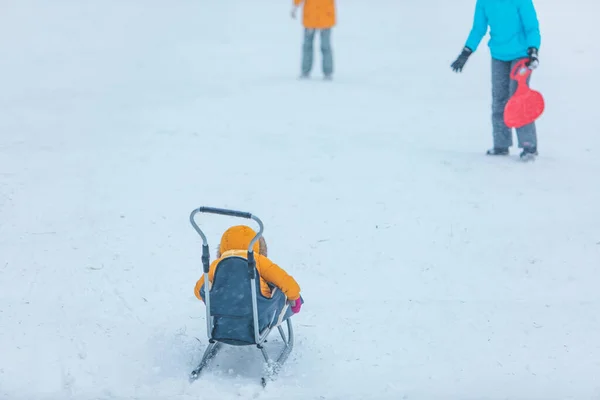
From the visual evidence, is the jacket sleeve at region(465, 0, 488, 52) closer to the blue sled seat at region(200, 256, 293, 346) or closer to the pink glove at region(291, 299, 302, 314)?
the pink glove at region(291, 299, 302, 314)

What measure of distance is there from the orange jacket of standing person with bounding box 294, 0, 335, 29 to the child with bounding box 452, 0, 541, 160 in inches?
174

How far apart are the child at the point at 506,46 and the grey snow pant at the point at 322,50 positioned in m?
4.32

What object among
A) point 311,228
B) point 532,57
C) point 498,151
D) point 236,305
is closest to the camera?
point 236,305

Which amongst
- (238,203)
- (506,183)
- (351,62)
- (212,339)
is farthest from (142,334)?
(351,62)

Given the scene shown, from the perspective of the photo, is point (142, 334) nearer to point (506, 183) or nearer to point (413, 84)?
point (506, 183)

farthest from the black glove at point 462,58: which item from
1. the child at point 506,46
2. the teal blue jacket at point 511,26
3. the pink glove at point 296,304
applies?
the pink glove at point 296,304

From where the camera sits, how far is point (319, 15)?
11.6 meters

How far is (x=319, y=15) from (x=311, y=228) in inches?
248

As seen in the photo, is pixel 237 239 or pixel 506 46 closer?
pixel 237 239

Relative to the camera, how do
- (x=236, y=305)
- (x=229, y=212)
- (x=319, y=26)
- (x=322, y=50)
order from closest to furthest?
(x=229, y=212) → (x=236, y=305) → (x=319, y=26) → (x=322, y=50)

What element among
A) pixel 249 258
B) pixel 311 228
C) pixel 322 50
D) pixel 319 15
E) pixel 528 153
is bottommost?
pixel 311 228

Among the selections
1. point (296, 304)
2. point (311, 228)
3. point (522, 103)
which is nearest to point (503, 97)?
point (522, 103)

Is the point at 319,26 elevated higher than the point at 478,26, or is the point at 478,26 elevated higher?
the point at 478,26

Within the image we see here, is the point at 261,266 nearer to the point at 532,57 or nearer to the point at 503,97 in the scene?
the point at 532,57
